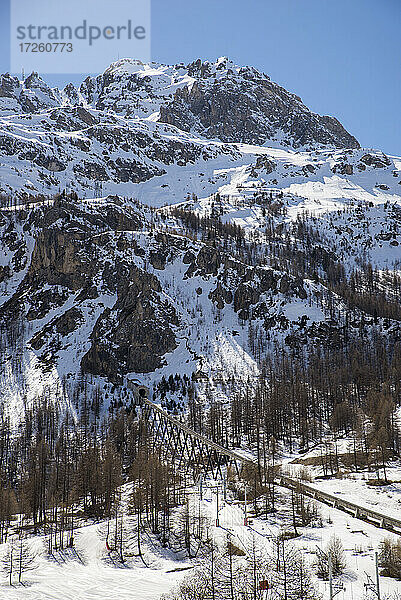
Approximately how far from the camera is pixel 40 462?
106 meters

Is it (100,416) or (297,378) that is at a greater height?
(297,378)

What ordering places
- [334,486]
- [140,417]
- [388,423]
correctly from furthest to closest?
1. [140,417]
2. [388,423]
3. [334,486]

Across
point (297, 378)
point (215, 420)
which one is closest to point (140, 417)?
point (215, 420)

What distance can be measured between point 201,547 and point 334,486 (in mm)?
31189

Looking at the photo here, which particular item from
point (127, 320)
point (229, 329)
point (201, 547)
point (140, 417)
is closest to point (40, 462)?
point (140, 417)

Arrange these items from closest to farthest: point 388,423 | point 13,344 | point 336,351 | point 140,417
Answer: point 388,423, point 140,417, point 336,351, point 13,344

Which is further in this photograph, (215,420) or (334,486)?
(215,420)

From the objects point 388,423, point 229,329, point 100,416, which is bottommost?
point 100,416

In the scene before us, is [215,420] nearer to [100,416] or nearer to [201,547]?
[100,416]

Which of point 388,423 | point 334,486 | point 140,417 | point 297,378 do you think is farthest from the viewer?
point 297,378

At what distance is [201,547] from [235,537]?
4093mm

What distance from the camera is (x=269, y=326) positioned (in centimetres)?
18888

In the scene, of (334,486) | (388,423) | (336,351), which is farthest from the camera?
(336,351)

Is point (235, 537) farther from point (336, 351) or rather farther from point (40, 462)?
point (336, 351)
